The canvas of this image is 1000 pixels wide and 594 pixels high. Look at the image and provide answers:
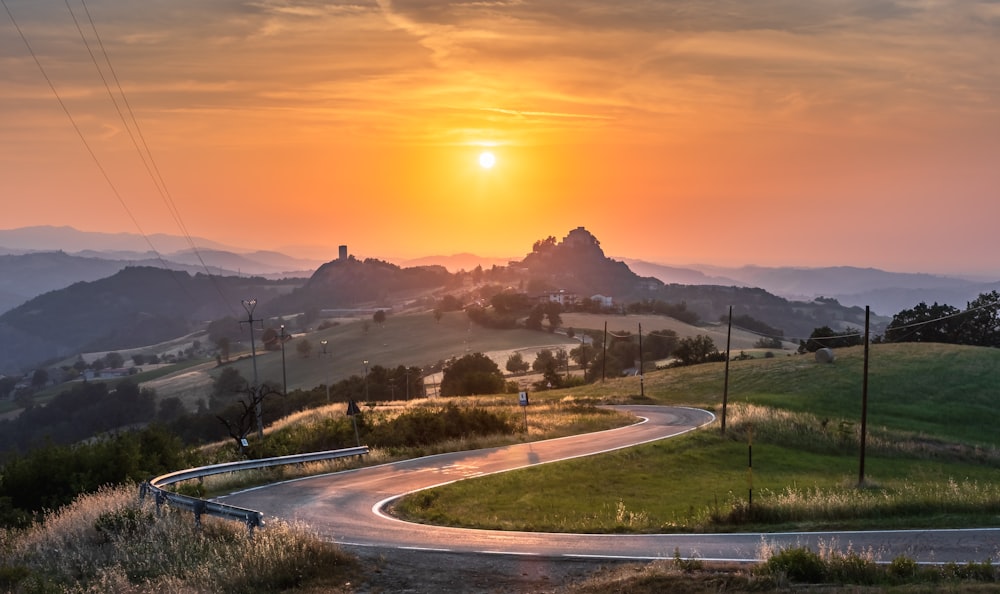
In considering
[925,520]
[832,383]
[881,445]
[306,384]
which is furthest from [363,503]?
[306,384]

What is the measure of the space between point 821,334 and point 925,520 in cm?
9404

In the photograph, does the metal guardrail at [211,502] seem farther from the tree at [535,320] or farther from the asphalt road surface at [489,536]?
the tree at [535,320]

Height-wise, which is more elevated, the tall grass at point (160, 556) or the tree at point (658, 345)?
the tall grass at point (160, 556)

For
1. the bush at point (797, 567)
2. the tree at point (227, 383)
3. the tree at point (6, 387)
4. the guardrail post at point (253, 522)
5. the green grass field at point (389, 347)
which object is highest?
the bush at point (797, 567)

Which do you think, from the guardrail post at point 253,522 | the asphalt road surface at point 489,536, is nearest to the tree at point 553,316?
the asphalt road surface at point 489,536

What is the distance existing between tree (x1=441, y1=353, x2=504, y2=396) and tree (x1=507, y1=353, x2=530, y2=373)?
1689cm

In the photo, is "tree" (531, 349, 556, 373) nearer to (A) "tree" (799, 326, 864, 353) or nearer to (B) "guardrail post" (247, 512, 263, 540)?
(A) "tree" (799, 326, 864, 353)

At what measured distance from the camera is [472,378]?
100812 mm

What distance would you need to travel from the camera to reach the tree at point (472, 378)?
9994cm

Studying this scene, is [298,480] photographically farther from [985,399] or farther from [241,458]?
[985,399]

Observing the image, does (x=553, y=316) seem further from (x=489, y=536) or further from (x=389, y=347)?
(x=489, y=536)

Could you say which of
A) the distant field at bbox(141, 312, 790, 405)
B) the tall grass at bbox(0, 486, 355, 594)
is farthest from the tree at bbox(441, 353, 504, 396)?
the tall grass at bbox(0, 486, 355, 594)

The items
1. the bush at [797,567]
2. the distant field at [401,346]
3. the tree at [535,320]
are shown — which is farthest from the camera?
the tree at [535,320]

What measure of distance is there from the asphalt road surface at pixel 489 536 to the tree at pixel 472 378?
67.1 m
